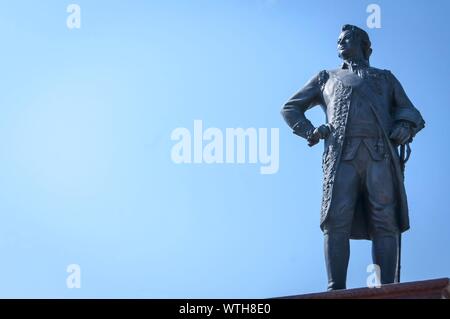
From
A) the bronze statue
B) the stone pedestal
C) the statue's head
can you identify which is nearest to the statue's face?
the statue's head

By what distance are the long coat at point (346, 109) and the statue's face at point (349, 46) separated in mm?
186

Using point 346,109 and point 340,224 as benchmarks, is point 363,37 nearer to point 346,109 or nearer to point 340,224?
point 346,109

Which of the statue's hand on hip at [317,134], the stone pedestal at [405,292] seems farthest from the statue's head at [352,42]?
the stone pedestal at [405,292]

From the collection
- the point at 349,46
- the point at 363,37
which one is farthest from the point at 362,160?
the point at 363,37

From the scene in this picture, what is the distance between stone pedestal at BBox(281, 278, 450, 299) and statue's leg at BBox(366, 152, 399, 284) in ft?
5.13

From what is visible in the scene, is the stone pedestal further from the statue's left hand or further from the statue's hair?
the statue's hair

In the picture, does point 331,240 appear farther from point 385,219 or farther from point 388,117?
point 388,117

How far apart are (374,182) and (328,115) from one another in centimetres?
108

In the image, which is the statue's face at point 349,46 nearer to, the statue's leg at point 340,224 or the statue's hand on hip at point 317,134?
the statue's hand on hip at point 317,134

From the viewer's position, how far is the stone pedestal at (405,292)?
46.5ft

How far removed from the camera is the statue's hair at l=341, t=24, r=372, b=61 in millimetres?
17000
